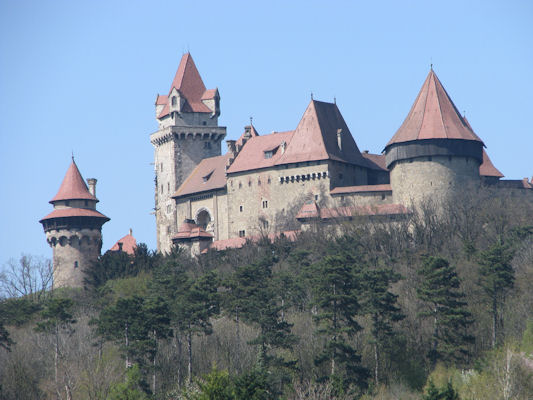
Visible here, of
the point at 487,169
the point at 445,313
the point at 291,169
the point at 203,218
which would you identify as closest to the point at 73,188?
the point at 203,218

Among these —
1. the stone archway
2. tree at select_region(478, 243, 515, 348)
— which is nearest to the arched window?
the stone archway

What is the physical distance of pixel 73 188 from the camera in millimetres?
87125

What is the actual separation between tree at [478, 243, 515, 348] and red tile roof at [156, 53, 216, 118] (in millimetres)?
39325

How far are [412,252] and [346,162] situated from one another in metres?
13.8

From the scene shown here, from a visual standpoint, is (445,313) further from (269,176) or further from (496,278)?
(269,176)

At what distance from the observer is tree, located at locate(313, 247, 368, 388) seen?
2082 inches

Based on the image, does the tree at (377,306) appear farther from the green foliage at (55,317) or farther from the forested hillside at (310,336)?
the green foliage at (55,317)

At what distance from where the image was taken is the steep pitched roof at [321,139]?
271 ft

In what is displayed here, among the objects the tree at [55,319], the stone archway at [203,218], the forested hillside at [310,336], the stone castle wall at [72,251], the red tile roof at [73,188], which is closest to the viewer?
the forested hillside at [310,336]

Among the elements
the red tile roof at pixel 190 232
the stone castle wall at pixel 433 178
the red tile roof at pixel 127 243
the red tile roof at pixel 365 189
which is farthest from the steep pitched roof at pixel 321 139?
the red tile roof at pixel 127 243

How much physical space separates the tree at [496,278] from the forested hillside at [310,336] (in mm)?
66

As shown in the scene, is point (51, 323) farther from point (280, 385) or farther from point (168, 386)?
point (280, 385)

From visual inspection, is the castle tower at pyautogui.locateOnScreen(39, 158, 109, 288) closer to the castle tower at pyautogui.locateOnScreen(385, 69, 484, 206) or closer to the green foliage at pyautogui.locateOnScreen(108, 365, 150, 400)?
the castle tower at pyautogui.locateOnScreen(385, 69, 484, 206)

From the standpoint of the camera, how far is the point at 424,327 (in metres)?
58.1
